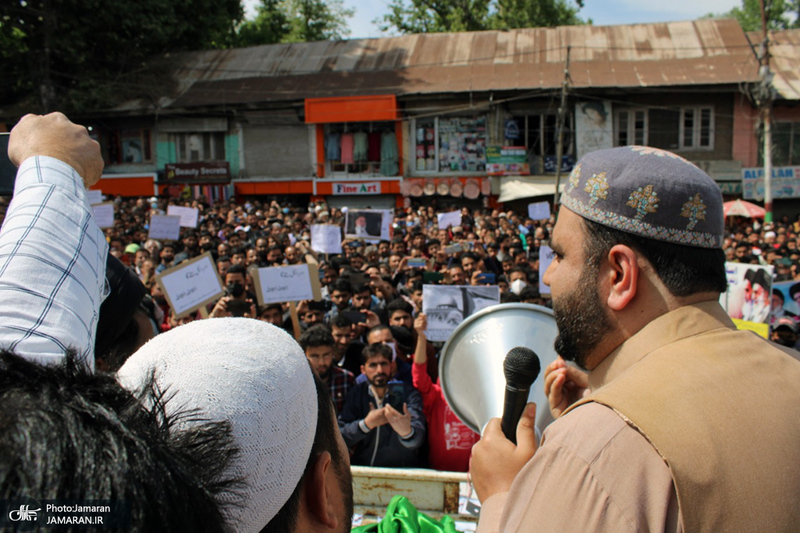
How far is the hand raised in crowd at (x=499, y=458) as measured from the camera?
136cm

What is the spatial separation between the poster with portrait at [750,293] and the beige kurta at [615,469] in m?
Result: 5.16

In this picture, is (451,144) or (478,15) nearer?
(451,144)

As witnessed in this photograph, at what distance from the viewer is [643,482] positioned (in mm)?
980

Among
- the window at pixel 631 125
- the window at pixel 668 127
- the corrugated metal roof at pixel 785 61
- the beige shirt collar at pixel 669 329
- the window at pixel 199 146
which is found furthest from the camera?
the window at pixel 199 146

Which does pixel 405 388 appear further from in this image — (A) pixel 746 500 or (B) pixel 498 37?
(B) pixel 498 37

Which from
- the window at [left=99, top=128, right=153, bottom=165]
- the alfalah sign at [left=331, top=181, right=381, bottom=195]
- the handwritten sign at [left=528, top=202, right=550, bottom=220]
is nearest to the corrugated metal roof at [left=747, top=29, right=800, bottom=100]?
the handwritten sign at [left=528, top=202, right=550, bottom=220]

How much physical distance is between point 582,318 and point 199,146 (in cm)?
2329

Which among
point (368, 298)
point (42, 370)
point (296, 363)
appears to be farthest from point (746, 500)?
point (368, 298)

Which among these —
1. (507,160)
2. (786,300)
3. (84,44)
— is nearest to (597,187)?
(786,300)

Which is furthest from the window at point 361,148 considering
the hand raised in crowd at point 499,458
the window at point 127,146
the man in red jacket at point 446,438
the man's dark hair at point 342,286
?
the hand raised in crowd at point 499,458

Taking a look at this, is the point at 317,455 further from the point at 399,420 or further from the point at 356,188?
the point at 356,188

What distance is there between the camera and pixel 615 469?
3.26 feet

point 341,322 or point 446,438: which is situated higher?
point 341,322

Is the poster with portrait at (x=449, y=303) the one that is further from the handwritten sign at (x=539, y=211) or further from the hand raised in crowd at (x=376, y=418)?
the handwritten sign at (x=539, y=211)
